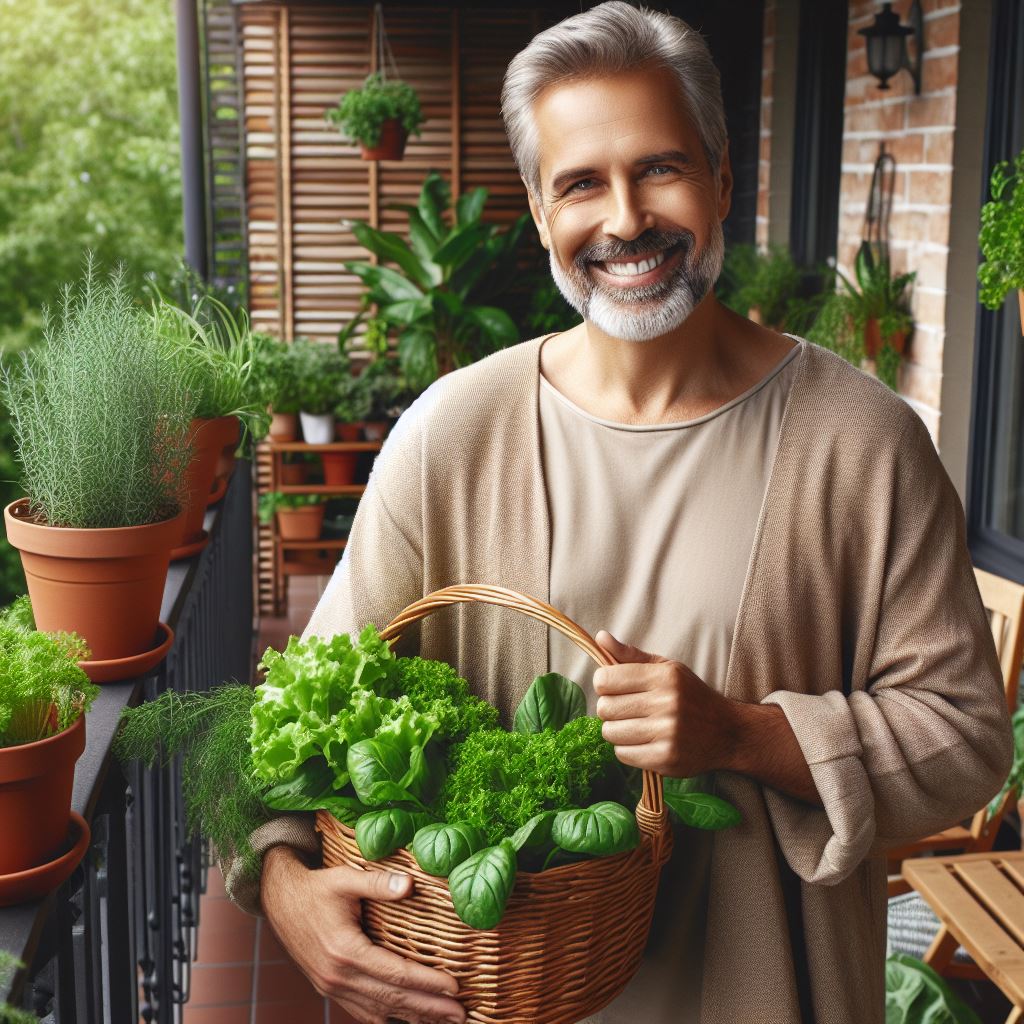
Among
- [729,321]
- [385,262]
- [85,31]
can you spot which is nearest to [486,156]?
[385,262]

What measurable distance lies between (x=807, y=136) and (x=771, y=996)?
4228mm

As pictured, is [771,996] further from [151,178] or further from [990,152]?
[151,178]

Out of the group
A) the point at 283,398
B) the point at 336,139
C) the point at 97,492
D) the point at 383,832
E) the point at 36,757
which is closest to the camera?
the point at 36,757

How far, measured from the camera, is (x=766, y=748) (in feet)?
4.29

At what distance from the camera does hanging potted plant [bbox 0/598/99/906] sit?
41.9 inches

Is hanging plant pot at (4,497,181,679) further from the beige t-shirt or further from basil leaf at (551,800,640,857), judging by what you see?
basil leaf at (551,800,640,857)

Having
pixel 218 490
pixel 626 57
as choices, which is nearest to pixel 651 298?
pixel 626 57

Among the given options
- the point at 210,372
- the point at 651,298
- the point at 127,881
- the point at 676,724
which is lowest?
the point at 127,881

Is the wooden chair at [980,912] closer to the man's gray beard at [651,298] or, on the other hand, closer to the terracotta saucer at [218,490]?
the man's gray beard at [651,298]

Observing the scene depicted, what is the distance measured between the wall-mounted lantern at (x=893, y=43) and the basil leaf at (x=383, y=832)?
3055 millimetres

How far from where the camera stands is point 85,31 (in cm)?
1966

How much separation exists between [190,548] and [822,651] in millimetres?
1240

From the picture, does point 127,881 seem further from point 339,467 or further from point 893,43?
point 339,467

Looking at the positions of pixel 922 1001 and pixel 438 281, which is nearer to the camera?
pixel 922 1001
